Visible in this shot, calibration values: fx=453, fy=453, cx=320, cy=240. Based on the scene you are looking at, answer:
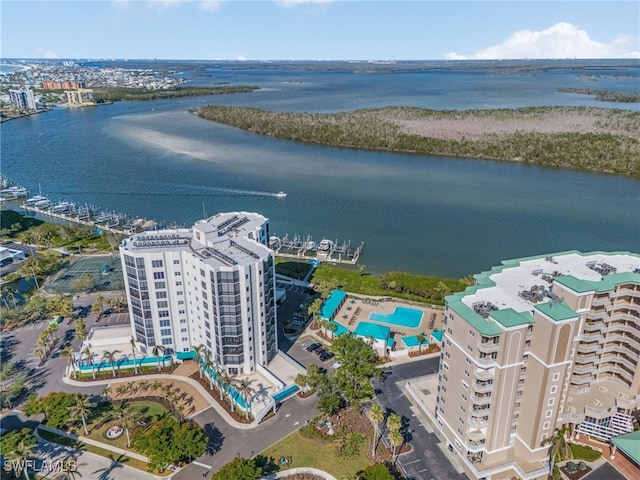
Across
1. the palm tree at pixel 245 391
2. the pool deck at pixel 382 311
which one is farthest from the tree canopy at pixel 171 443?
the pool deck at pixel 382 311

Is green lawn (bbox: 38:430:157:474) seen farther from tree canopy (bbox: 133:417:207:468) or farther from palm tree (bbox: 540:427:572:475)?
palm tree (bbox: 540:427:572:475)

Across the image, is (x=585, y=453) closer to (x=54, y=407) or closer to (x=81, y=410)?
(x=81, y=410)

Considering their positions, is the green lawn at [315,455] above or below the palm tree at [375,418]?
below

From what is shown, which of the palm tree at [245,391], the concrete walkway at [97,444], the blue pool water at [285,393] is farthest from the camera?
the blue pool water at [285,393]

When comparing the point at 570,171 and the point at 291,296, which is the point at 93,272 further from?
the point at 570,171

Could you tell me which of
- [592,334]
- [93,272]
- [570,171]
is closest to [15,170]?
[93,272]


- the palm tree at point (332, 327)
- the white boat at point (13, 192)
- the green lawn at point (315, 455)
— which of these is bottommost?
the green lawn at point (315, 455)

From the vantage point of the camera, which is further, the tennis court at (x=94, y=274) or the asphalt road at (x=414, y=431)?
the tennis court at (x=94, y=274)

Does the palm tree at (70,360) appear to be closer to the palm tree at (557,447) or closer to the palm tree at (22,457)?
the palm tree at (22,457)
